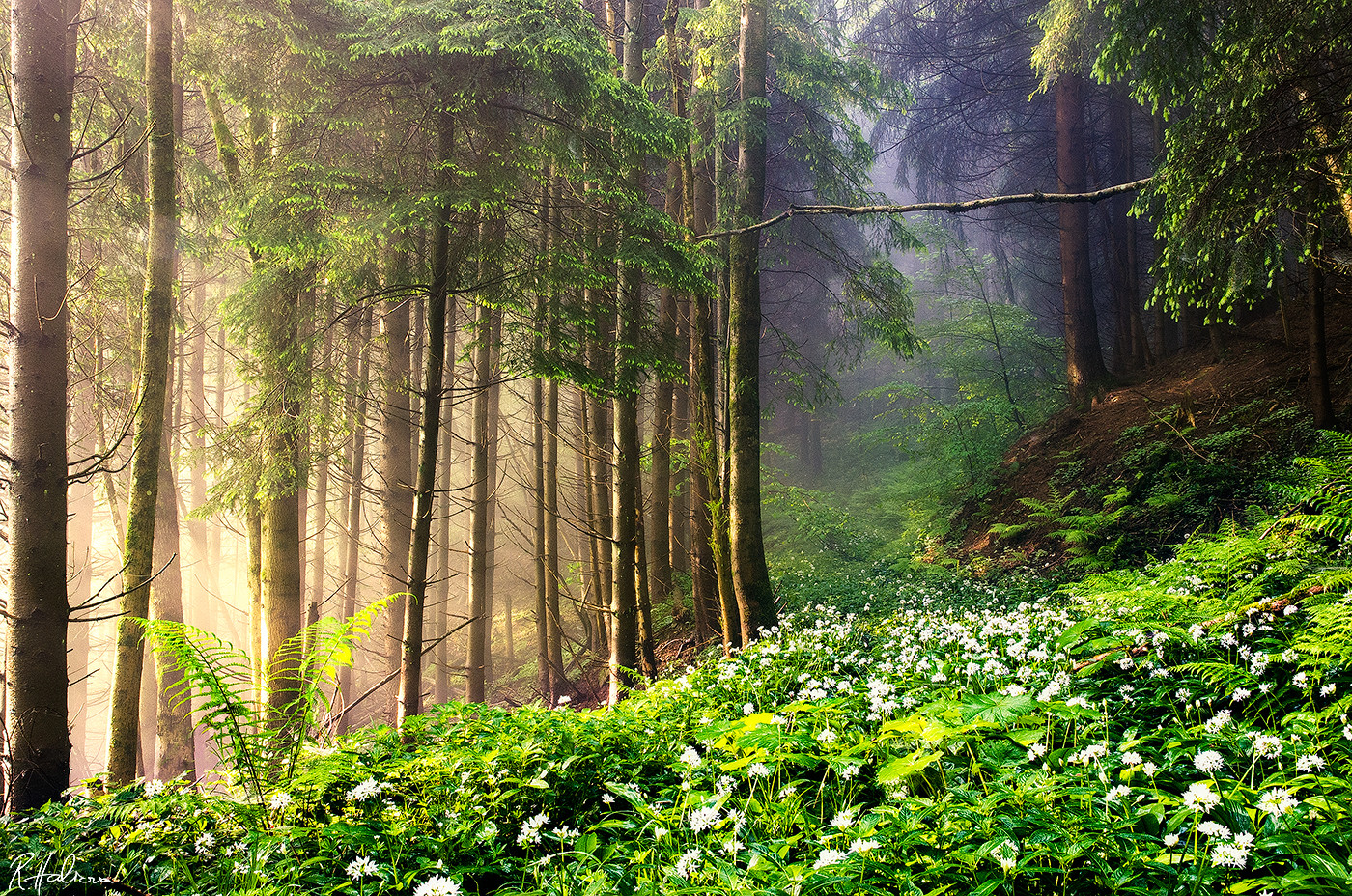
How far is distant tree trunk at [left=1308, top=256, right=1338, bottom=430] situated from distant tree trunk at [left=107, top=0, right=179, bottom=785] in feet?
33.7

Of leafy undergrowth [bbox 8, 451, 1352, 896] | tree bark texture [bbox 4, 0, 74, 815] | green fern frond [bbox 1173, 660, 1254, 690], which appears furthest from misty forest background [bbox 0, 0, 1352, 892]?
green fern frond [bbox 1173, 660, 1254, 690]

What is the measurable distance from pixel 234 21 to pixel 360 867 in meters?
6.52

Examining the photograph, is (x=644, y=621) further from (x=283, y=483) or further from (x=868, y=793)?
(x=868, y=793)

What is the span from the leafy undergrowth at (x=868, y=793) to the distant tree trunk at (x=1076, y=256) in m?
8.61

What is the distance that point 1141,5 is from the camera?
4.93 meters

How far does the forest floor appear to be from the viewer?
7496 millimetres

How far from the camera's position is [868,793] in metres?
2.51

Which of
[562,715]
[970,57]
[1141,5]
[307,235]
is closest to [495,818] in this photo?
[562,715]

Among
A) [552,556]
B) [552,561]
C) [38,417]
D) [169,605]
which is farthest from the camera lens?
[552,561]

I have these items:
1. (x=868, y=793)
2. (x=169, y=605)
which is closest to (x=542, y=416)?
(x=169, y=605)

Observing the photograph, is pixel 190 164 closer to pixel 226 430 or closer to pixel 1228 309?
pixel 226 430

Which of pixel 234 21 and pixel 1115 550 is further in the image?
pixel 1115 550

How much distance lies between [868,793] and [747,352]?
5492mm

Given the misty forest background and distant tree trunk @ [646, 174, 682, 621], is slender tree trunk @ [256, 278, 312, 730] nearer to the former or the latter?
the misty forest background
